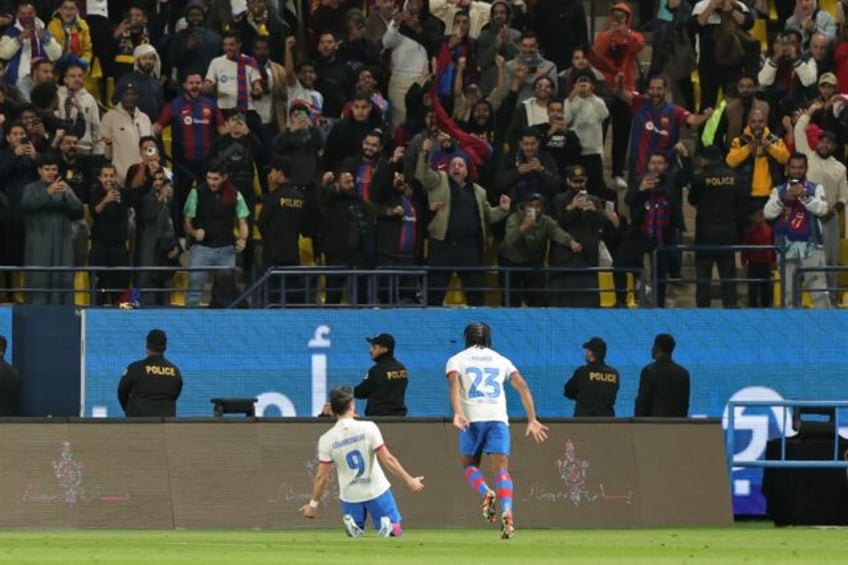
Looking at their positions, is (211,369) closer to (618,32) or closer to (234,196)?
(234,196)

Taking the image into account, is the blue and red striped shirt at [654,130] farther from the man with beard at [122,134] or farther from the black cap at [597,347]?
the man with beard at [122,134]

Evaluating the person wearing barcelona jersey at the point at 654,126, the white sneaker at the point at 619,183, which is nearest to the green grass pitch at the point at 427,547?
the person wearing barcelona jersey at the point at 654,126

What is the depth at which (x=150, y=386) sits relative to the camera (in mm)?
24656

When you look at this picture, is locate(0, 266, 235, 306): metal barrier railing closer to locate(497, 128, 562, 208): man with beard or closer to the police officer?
locate(497, 128, 562, 208): man with beard

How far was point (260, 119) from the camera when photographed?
29516 millimetres

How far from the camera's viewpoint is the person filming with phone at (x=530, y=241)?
27.6m

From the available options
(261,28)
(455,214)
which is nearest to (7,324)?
(455,214)

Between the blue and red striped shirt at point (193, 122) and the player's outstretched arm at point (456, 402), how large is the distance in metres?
8.30

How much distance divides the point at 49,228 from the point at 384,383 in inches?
179

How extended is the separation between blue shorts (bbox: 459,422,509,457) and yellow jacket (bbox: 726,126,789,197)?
831 centimetres

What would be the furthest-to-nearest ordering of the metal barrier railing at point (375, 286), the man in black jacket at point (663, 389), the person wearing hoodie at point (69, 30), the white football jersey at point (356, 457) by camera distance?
the person wearing hoodie at point (69, 30)
the metal barrier railing at point (375, 286)
the man in black jacket at point (663, 389)
the white football jersey at point (356, 457)

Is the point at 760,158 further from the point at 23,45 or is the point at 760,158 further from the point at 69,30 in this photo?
the point at 23,45

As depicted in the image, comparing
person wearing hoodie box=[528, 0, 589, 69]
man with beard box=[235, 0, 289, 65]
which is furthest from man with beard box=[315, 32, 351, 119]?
person wearing hoodie box=[528, 0, 589, 69]

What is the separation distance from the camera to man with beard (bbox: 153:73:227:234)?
28.6 meters
